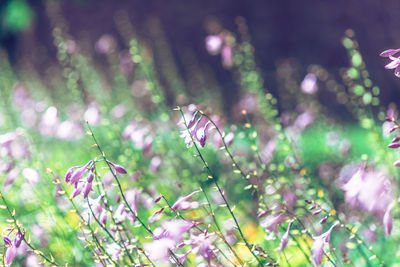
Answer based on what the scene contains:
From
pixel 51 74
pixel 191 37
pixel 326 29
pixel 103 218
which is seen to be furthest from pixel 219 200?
pixel 51 74

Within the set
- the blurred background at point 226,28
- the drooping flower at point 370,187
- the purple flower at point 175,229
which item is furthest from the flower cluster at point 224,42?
the purple flower at point 175,229

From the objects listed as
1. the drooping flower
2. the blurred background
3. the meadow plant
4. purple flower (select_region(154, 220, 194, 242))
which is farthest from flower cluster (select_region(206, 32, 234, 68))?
purple flower (select_region(154, 220, 194, 242))

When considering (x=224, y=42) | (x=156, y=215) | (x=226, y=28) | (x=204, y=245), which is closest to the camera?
(x=204, y=245)

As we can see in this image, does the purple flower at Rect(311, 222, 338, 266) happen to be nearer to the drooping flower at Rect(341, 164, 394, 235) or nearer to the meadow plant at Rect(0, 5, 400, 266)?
the meadow plant at Rect(0, 5, 400, 266)

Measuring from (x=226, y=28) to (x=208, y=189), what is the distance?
315 centimetres

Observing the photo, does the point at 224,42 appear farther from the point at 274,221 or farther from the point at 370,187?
the point at 370,187

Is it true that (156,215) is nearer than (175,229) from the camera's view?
No

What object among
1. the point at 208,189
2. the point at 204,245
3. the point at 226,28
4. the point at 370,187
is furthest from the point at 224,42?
the point at 226,28

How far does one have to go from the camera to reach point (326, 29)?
5.42 meters

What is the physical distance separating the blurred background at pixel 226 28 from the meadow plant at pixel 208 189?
0.84 metres

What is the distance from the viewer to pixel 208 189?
3348 mm

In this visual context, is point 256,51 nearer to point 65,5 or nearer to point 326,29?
point 326,29

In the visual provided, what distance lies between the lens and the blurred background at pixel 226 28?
16.3ft

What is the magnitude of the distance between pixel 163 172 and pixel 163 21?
3366 mm
